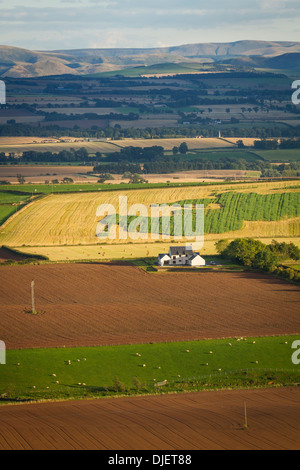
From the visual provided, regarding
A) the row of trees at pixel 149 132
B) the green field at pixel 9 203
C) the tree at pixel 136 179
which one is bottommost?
the green field at pixel 9 203

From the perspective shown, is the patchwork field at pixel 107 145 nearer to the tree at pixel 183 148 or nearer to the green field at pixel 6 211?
the tree at pixel 183 148

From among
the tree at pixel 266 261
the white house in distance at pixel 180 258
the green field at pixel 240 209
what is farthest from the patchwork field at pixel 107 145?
the tree at pixel 266 261

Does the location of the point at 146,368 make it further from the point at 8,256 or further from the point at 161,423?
the point at 8,256

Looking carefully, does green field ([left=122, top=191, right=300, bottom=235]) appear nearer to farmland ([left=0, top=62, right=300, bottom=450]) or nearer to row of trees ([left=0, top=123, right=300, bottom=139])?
farmland ([left=0, top=62, right=300, bottom=450])

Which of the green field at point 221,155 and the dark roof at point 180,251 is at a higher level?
the green field at point 221,155

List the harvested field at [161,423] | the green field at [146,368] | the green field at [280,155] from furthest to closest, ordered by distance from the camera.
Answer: the green field at [280,155] → the green field at [146,368] → the harvested field at [161,423]

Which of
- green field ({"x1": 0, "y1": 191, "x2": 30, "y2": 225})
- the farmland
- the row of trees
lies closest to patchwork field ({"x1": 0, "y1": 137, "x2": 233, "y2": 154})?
the row of trees
